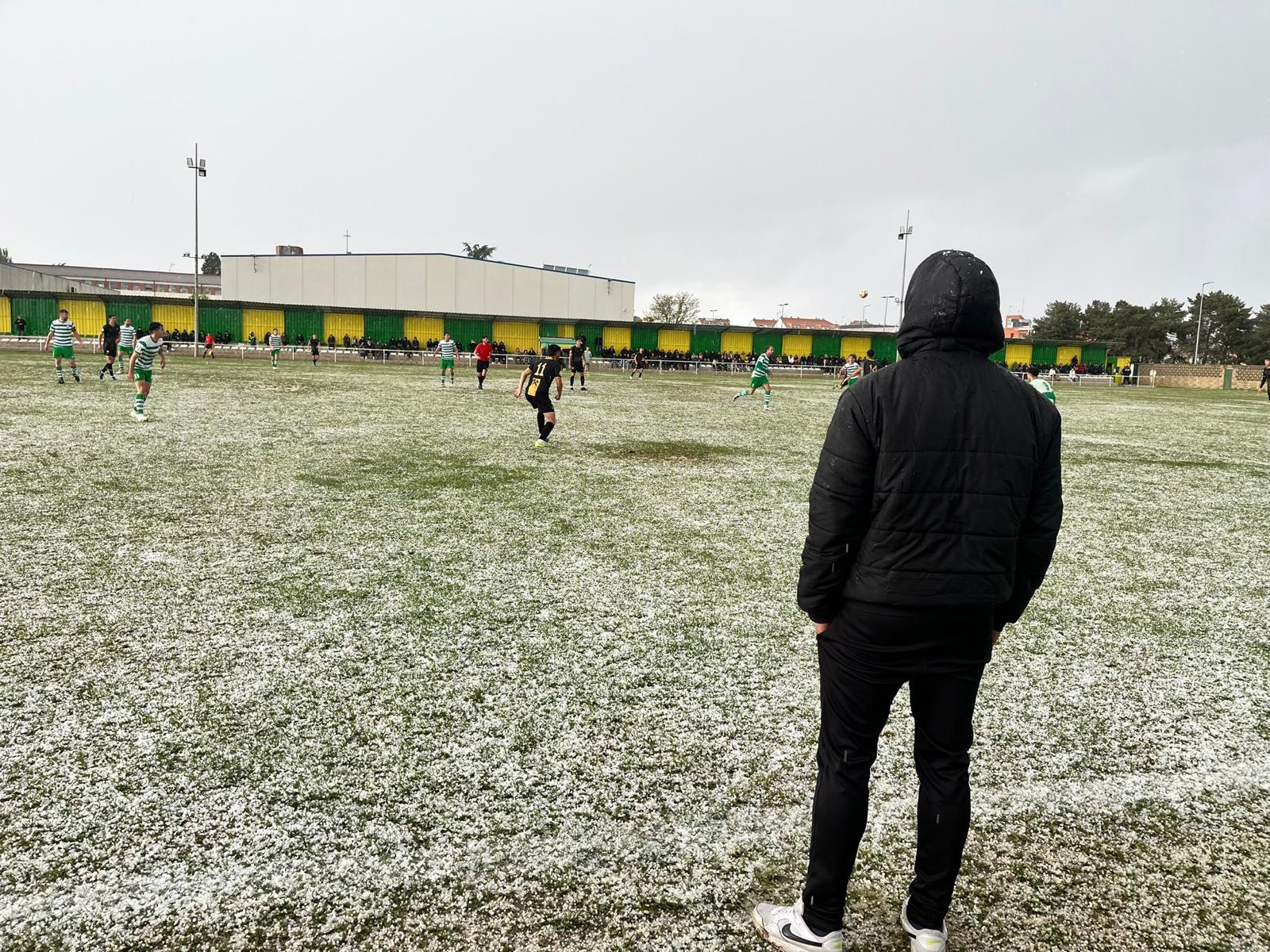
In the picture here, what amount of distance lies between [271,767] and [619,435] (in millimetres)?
12397

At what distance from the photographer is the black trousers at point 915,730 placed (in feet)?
7.55

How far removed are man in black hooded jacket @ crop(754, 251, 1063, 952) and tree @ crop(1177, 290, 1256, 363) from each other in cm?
11315

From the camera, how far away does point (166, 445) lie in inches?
471

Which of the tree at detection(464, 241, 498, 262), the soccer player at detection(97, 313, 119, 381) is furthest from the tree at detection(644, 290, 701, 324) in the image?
the soccer player at detection(97, 313, 119, 381)

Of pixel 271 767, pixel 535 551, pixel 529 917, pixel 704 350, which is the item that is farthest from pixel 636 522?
pixel 704 350

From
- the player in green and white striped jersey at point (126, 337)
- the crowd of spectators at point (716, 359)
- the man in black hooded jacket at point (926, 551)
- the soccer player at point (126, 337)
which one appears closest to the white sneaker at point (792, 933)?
the man in black hooded jacket at point (926, 551)

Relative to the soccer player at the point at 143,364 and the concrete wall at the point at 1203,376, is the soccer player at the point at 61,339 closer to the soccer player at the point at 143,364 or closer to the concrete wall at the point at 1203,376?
the soccer player at the point at 143,364

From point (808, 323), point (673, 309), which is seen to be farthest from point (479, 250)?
point (808, 323)

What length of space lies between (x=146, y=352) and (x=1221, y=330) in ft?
386

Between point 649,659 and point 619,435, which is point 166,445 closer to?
point 619,435

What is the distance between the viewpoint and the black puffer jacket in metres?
2.25

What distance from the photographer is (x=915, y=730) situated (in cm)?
238

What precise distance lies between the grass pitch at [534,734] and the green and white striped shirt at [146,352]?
681 centimetres

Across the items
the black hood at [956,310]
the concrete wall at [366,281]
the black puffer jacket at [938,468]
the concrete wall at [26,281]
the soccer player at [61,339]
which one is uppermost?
the concrete wall at [366,281]
